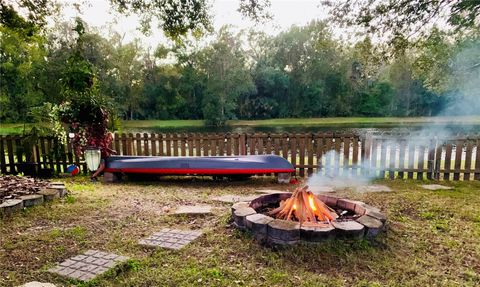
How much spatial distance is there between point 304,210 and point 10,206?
132 inches

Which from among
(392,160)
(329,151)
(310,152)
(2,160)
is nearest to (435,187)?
(392,160)

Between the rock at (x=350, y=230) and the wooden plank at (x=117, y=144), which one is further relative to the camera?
the wooden plank at (x=117, y=144)

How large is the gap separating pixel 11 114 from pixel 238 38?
23519mm

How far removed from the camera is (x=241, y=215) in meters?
3.08

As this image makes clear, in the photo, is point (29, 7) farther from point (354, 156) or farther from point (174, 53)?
point (174, 53)

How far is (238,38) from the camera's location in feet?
106

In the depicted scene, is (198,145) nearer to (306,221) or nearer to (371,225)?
(306,221)

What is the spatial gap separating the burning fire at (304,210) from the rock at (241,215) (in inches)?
9.1

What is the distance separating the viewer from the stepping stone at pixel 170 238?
2824 millimetres

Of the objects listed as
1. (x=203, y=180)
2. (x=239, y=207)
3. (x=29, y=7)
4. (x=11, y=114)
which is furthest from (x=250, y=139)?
(x=11, y=114)

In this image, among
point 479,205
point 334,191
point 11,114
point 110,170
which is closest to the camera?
point 479,205

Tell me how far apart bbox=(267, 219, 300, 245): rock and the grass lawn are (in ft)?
0.28

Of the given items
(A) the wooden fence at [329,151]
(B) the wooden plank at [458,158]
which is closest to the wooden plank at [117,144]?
(A) the wooden fence at [329,151]

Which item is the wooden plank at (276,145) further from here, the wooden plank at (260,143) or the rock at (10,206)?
the rock at (10,206)
